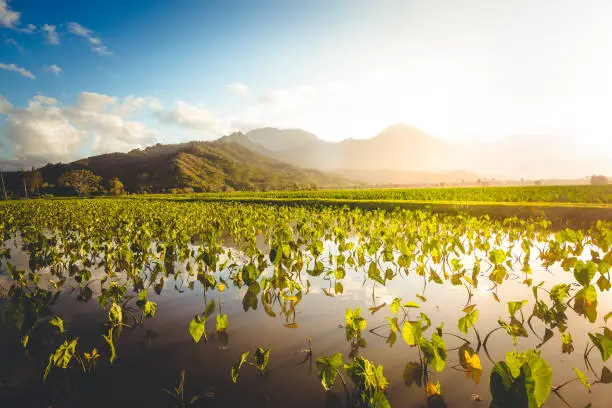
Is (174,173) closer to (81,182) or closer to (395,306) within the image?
(81,182)

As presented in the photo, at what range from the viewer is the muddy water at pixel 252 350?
125 inches

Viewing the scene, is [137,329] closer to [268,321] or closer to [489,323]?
[268,321]

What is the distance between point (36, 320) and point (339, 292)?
16.2ft

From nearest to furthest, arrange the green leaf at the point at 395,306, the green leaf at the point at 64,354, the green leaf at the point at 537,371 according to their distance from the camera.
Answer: the green leaf at the point at 537,371
the green leaf at the point at 64,354
the green leaf at the point at 395,306

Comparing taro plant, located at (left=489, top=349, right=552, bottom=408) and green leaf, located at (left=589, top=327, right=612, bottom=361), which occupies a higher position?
taro plant, located at (left=489, top=349, right=552, bottom=408)

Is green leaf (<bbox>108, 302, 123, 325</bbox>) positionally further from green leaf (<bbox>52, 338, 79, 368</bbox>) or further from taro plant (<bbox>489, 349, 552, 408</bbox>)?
taro plant (<bbox>489, 349, 552, 408</bbox>)

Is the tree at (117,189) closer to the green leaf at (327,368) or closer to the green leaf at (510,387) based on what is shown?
the green leaf at (327,368)

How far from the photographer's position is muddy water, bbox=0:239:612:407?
316 centimetres

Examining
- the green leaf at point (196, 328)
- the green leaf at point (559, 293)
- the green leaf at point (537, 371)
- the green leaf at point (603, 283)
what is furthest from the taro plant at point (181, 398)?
the green leaf at point (603, 283)

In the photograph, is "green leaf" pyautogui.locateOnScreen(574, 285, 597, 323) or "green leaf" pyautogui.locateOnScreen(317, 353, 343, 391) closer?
"green leaf" pyautogui.locateOnScreen(317, 353, 343, 391)

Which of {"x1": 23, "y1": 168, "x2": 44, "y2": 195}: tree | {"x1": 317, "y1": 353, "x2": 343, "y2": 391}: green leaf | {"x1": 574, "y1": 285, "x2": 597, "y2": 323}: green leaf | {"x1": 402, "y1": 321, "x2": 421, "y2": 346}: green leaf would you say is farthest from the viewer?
{"x1": 23, "y1": 168, "x2": 44, "y2": 195}: tree

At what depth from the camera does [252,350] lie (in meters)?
4.11

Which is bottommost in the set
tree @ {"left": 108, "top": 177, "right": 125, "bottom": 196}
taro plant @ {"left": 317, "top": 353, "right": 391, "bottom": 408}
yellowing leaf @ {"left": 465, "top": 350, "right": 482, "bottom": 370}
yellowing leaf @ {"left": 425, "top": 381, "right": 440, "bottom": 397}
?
yellowing leaf @ {"left": 425, "top": 381, "right": 440, "bottom": 397}

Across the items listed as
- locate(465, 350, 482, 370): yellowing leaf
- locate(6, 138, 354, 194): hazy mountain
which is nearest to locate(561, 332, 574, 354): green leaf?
locate(465, 350, 482, 370): yellowing leaf
